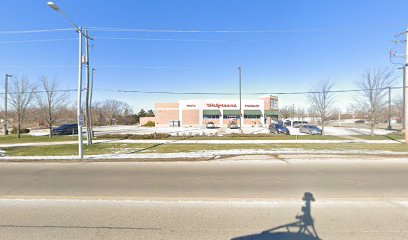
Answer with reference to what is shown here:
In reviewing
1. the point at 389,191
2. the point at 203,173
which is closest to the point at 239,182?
the point at 203,173

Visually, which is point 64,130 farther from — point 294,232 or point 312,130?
point 294,232

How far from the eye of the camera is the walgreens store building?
49.6 m

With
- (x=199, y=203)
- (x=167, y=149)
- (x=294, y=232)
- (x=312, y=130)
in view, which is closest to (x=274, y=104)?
(x=312, y=130)

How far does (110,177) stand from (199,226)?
4677mm

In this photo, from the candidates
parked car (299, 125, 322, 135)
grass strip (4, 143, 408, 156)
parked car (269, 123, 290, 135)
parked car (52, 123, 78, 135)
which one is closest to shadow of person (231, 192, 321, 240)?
grass strip (4, 143, 408, 156)

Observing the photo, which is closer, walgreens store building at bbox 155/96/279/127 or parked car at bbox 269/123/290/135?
parked car at bbox 269/123/290/135

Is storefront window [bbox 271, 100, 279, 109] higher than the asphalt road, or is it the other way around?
storefront window [bbox 271, 100, 279, 109]

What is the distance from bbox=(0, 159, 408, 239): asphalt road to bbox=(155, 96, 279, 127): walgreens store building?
41423mm

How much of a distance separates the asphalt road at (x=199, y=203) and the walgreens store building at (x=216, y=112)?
41423mm

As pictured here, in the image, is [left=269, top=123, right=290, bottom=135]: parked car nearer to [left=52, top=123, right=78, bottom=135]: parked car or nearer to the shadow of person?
the shadow of person

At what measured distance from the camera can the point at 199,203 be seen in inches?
193

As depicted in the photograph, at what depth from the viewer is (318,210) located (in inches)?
176

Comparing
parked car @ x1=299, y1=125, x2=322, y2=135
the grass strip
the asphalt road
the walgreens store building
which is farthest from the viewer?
the walgreens store building

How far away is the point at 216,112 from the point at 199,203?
45.3 meters
